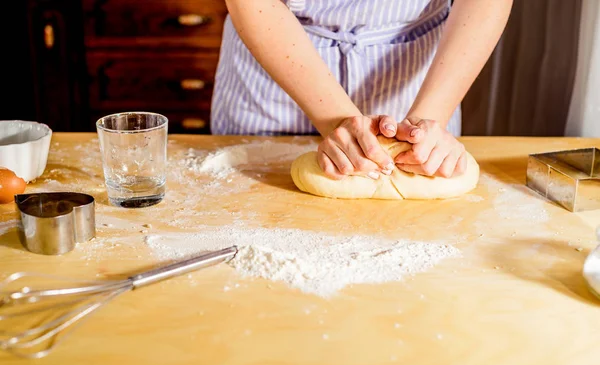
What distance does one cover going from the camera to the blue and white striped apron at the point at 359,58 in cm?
130

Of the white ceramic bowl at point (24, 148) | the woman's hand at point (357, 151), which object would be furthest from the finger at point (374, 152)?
the white ceramic bowl at point (24, 148)

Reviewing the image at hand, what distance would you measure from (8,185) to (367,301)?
57cm

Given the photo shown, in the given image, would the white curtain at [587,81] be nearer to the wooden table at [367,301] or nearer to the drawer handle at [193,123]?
the wooden table at [367,301]

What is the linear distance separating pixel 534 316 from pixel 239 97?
85 cm

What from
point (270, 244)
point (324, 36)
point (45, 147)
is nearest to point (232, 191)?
point (270, 244)

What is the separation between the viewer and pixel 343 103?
1107 mm

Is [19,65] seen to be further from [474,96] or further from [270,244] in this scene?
[270,244]

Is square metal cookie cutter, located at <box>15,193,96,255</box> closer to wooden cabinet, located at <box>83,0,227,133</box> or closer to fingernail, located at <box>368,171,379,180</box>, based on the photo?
fingernail, located at <box>368,171,379,180</box>

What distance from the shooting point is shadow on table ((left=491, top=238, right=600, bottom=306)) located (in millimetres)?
763

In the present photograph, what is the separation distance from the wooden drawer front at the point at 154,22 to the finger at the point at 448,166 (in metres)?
1.51

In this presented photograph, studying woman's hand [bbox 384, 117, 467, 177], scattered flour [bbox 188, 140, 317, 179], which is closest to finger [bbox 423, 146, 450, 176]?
woman's hand [bbox 384, 117, 467, 177]

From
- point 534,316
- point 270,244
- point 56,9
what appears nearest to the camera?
point 534,316

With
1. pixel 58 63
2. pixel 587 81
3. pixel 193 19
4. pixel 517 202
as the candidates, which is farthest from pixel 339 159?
pixel 58 63

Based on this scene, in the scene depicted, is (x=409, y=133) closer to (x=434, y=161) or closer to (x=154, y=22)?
(x=434, y=161)
